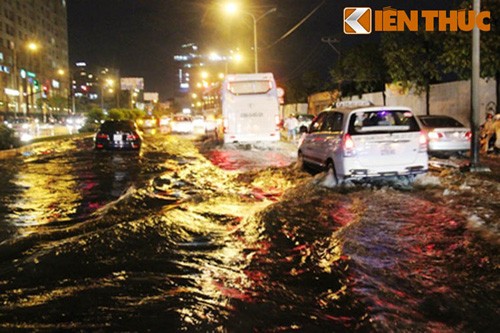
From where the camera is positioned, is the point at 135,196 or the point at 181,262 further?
the point at 135,196

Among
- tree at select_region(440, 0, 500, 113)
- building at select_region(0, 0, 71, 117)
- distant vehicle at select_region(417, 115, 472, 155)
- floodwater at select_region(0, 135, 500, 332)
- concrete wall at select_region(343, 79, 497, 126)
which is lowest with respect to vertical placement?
floodwater at select_region(0, 135, 500, 332)

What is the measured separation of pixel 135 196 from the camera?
35.7 ft

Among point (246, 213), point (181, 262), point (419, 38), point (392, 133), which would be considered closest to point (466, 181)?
point (392, 133)

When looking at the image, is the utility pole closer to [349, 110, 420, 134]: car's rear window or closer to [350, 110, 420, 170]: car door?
[349, 110, 420, 134]: car's rear window

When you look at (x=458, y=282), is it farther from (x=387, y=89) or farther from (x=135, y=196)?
(x=387, y=89)

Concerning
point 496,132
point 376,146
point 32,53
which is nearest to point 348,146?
point 376,146

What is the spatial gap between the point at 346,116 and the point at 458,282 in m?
5.83

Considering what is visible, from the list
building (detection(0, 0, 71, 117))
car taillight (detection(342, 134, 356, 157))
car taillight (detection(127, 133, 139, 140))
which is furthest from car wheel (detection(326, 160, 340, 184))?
building (detection(0, 0, 71, 117))

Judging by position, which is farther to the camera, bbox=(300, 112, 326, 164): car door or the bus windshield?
the bus windshield

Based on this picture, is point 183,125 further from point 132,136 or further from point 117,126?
point 132,136

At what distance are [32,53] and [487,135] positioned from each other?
115 meters

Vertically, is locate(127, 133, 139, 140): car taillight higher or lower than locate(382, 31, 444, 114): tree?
lower

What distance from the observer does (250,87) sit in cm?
2400

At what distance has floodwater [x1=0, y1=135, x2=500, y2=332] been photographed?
14.9 ft
